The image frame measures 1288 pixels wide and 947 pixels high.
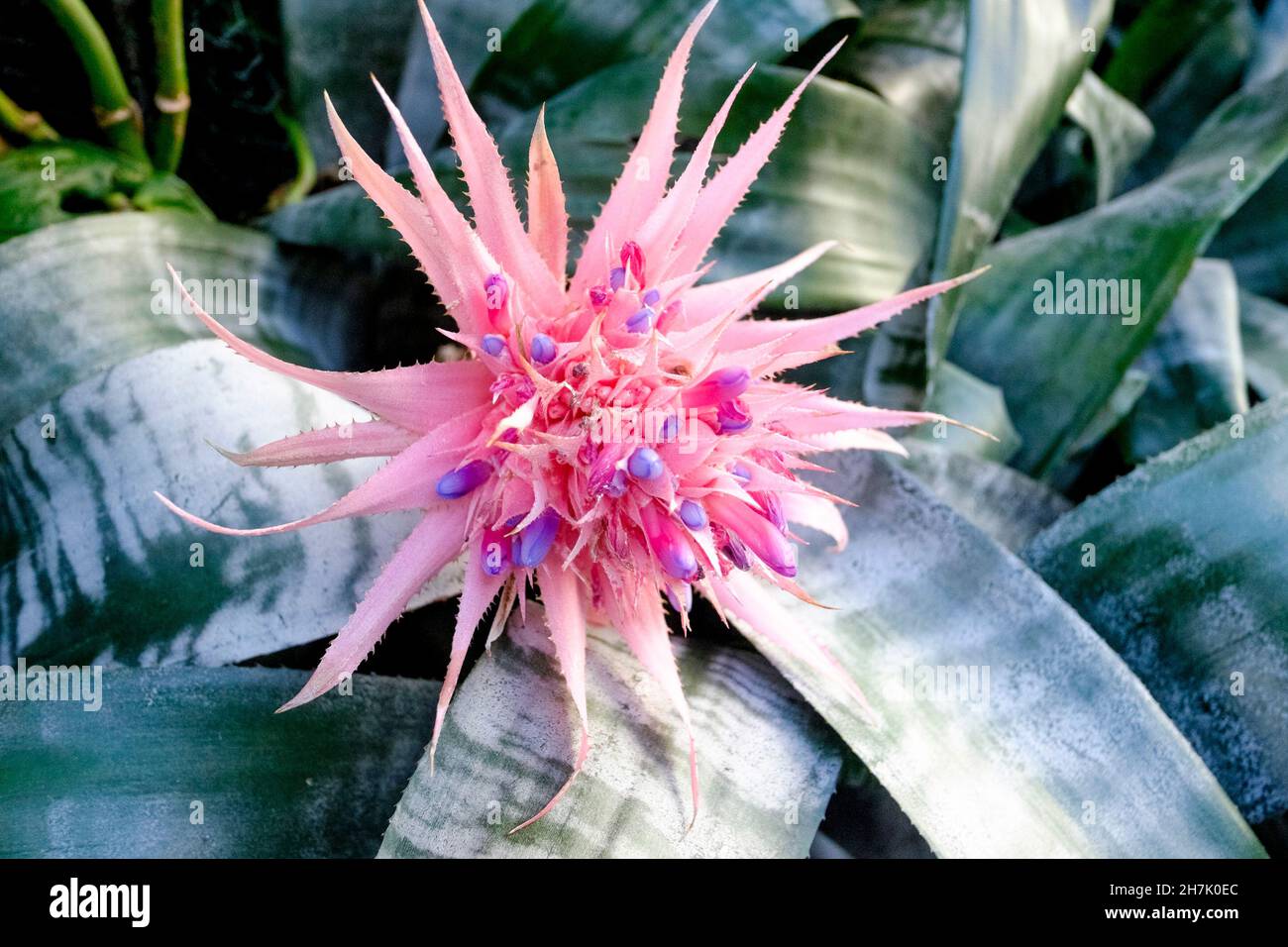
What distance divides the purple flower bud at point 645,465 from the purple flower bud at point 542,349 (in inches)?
4.0

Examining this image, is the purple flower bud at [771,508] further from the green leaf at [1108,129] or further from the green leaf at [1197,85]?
the green leaf at [1197,85]

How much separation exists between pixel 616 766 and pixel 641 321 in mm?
381

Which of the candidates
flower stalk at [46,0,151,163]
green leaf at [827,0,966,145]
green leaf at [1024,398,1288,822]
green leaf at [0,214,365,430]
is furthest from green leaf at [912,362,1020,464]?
flower stalk at [46,0,151,163]

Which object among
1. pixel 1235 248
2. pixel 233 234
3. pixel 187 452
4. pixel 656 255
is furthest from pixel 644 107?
pixel 1235 248

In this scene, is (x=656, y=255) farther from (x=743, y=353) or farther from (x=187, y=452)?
(x=187, y=452)

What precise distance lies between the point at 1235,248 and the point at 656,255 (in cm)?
140

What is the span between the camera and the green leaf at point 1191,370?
54.0 inches

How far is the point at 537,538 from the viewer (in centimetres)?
70

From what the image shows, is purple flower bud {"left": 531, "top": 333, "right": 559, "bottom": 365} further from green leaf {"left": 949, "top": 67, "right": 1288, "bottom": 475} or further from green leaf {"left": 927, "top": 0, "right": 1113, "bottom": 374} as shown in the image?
green leaf {"left": 949, "top": 67, "right": 1288, "bottom": 475}

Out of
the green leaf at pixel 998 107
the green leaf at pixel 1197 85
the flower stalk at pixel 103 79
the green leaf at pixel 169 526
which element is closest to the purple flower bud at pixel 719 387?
the green leaf at pixel 169 526

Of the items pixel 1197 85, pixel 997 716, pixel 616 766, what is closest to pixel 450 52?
pixel 616 766

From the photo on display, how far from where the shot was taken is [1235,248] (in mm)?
1677

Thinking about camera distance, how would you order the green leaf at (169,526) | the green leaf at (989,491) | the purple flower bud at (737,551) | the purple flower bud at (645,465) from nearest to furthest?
the purple flower bud at (645,465) < the purple flower bud at (737,551) < the green leaf at (169,526) < the green leaf at (989,491)
